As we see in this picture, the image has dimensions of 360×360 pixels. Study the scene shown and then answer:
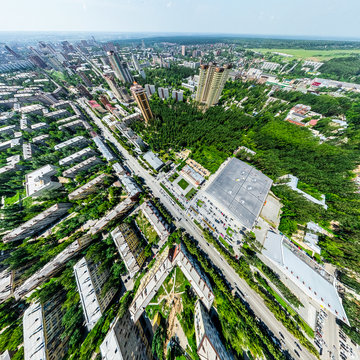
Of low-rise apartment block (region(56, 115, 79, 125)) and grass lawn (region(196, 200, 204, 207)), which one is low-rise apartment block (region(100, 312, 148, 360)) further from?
low-rise apartment block (region(56, 115, 79, 125))

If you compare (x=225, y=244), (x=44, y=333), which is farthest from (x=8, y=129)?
(x=225, y=244)

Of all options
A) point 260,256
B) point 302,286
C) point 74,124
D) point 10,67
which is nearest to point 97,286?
point 260,256

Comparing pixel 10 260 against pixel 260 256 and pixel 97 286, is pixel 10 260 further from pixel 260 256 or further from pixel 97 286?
pixel 260 256

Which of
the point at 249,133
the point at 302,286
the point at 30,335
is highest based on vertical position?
the point at 249,133

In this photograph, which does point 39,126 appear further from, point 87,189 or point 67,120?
point 87,189

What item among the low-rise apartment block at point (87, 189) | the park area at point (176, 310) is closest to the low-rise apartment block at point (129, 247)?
the park area at point (176, 310)

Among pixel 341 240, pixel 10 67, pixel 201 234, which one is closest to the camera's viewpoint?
pixel 341 240
